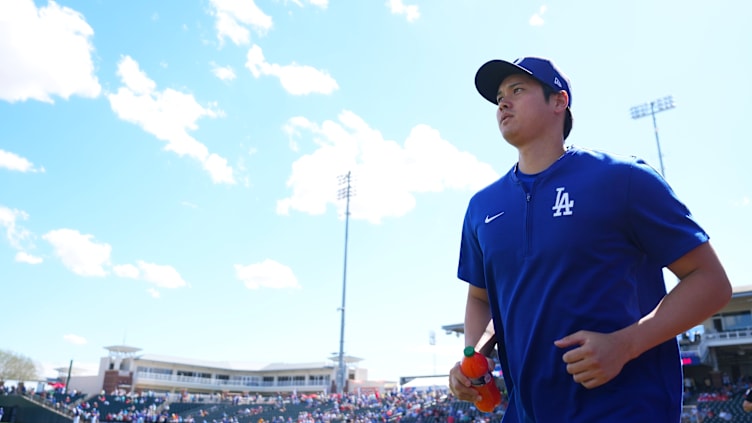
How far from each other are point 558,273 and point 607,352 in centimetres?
29

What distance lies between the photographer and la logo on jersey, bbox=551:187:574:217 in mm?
1819

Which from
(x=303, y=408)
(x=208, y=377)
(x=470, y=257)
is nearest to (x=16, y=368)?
(x=208, y=377)

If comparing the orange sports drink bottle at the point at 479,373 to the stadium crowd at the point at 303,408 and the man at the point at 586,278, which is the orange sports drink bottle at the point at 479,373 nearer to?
the man at the point at 586,278

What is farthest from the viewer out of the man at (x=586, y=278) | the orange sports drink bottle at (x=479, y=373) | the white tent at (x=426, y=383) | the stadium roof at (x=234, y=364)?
the stadium roof at (x=234, y=364)

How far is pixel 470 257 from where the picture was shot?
2.35m

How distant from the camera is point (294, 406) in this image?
47.7 meters

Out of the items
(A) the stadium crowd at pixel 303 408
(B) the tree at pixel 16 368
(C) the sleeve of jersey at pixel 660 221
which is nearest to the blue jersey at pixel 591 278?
(C) the sleeve of jersey at pixel 660 221

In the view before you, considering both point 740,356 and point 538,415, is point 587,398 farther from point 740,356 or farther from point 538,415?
point 740,356

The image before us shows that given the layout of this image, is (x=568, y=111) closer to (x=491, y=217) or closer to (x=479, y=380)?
(x=491, y=217)

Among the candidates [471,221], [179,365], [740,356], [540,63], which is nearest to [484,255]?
[471,221]

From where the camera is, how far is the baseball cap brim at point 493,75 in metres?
2.11

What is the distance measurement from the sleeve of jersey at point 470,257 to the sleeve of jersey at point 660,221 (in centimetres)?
67

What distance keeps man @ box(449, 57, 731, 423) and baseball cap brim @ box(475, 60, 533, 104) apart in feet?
0.06

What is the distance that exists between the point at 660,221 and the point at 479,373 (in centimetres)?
81
